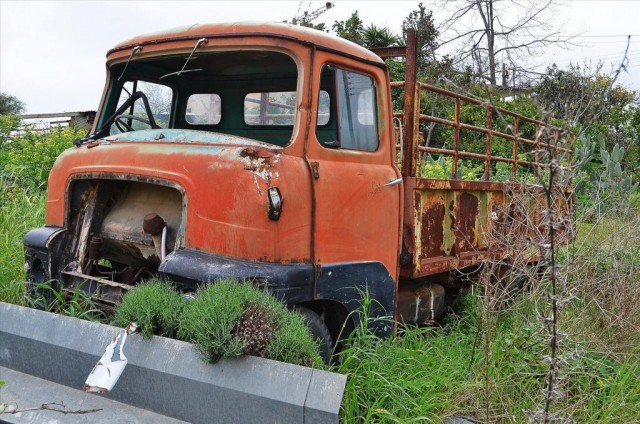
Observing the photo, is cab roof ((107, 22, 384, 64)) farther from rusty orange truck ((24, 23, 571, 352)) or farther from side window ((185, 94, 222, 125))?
side window ((185, 94, 222, 125))

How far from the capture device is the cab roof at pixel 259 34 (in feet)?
12.2

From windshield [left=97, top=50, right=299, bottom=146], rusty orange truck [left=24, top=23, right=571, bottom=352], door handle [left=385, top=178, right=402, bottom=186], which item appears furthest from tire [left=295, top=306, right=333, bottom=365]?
windshield [left=97, top=50, right=299, bottom=146]

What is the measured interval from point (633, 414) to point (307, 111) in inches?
98.8

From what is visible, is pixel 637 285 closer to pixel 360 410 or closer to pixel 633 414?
pixel 633 414

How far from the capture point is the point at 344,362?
3340mm

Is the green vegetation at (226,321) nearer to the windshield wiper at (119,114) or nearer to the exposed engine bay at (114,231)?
the exposed engine bay at (114,231)

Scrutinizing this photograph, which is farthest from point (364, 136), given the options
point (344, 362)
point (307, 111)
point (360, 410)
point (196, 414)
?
point (196, 414)

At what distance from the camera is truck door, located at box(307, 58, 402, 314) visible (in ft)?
12.3

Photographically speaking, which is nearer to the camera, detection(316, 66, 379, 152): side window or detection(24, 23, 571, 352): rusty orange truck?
detection(24, 23, 571, 352): rusty orange truck

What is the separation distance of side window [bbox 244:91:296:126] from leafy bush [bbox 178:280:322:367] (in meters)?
1.90

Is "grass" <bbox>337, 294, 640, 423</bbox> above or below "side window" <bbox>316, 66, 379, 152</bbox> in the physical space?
below

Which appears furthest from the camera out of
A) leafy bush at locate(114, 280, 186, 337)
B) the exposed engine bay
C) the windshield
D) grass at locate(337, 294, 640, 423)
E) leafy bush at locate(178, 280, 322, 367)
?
the windshield

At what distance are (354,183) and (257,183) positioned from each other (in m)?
0.83

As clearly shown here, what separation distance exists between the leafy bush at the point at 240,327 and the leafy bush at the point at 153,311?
8 cm
